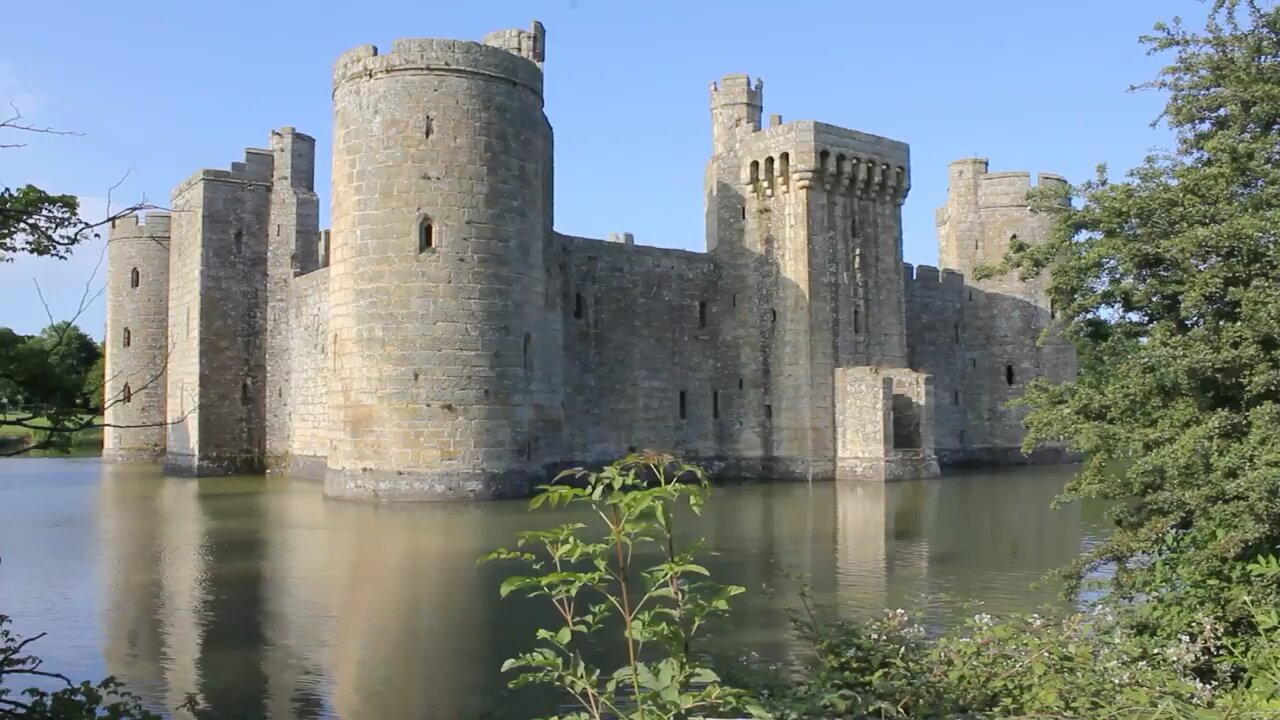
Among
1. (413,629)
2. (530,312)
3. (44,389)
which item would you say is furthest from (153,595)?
(530,312)

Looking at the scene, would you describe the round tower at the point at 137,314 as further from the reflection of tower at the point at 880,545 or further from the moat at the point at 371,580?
the reflection of tower at the point at 880,545

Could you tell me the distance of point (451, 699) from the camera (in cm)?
711

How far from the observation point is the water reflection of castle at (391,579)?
7609 mm

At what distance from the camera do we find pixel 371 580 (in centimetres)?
1181

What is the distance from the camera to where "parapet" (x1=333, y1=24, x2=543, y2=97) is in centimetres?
2164

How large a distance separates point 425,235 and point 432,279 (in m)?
0.91

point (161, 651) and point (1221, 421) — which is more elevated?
point (1221, 421)

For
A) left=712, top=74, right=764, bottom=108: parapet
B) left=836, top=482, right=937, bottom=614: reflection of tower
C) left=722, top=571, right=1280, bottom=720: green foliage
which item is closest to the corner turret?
left=712, top=74, right=764, bottom=108: parapet

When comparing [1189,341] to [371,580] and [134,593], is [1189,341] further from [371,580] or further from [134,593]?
[134,593]

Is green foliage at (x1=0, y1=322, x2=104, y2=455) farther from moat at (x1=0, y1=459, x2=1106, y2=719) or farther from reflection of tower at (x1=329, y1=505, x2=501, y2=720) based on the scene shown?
reflection of tower at (x1=329, y1=505, x2=501, y2=720)

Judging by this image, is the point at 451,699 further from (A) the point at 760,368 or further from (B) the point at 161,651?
(A) the point at 760,368

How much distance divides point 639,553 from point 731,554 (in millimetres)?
1133

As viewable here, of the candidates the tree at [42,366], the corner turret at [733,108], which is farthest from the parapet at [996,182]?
the tree at [42,366]

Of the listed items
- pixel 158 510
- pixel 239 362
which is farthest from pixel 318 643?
pixel 239 362
